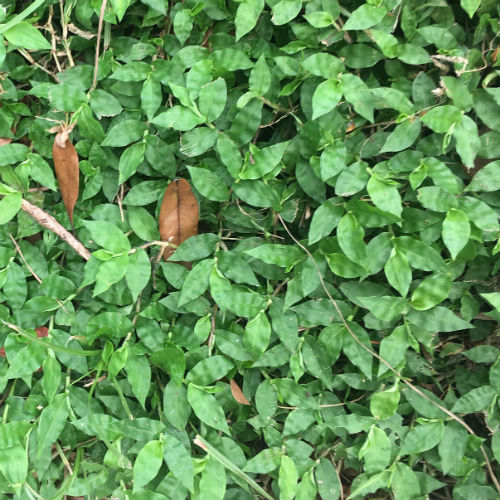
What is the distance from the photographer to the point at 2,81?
4.01 ft

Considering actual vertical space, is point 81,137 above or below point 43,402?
above

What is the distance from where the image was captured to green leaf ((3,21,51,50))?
3.74 feet

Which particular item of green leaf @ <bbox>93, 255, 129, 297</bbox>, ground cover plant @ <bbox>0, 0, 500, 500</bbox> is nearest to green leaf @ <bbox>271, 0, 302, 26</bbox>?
ground cover plant @ <bbox>0, 0, 500, 500</bbox>

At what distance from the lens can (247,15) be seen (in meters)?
1.09

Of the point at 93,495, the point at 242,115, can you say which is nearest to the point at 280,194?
the point at 242,115

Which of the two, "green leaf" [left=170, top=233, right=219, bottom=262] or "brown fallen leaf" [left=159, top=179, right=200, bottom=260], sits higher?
"brown fallen leaf" [left=159, top=179, right=200, bottom=260]

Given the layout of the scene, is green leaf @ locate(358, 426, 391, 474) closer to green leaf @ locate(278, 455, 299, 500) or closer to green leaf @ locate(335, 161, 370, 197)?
green leaf @ locate(278, 455, 299, 500)

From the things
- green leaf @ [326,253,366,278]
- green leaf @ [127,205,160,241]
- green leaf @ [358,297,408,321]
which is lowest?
green leaf @ [358,297,408,321]

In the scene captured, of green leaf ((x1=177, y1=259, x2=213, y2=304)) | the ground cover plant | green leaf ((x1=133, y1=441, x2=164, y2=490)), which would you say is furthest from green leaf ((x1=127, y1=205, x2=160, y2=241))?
green leaf ((x1=133, y1=441, x2=164, y2=490))

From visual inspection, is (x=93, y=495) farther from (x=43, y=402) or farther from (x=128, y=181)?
(x=128, y=181)

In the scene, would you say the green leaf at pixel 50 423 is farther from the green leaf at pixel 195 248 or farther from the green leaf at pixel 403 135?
the green leaf at pixel 403 135

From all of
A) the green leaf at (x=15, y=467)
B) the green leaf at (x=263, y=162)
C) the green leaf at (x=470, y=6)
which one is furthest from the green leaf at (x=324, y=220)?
the green leaf at (x=15, y=467)

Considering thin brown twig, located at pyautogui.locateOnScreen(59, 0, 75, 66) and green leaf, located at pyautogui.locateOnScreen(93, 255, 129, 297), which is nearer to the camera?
green leaf, located at pyautogui.locateOnScreen(93, 255, 129, 297)

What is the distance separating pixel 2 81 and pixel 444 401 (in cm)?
127
